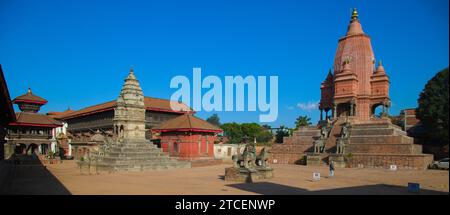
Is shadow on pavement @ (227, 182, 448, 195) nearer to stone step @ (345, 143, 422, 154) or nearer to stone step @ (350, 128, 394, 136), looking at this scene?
stone step @ (345, 143, 422, 154)

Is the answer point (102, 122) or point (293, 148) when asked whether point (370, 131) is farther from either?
point (102, 122)

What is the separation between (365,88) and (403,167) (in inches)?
658

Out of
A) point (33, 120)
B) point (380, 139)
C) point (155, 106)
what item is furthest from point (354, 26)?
point (33, 120)

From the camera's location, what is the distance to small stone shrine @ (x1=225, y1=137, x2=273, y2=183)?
19.4 meters

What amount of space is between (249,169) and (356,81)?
27.3m

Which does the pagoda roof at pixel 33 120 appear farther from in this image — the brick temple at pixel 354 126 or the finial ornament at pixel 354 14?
the finial ornament at pixel 354 14

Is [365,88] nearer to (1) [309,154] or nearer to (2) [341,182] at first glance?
(1) [309,154]

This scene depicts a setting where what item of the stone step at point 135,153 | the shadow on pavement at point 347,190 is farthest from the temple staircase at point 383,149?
the stone step at point 135,153

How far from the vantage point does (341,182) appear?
60.7ft

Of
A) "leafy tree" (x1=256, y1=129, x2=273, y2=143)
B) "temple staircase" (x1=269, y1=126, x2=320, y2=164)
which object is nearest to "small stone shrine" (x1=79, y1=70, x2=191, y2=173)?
"temple staircase" (x1=269, y1=126, x2=320, y2=164)

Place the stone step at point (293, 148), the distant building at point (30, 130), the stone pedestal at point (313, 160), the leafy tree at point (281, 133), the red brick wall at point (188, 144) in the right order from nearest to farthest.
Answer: the stone pedestal at point (313, 160)
the stone step at point (293, 148)
the red brick wall at point (188, 144)
the distant building at point (30, 130)
the leafy tree at point (281, 133)

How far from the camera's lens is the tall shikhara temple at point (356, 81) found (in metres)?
41.2

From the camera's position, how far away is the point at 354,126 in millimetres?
35938
